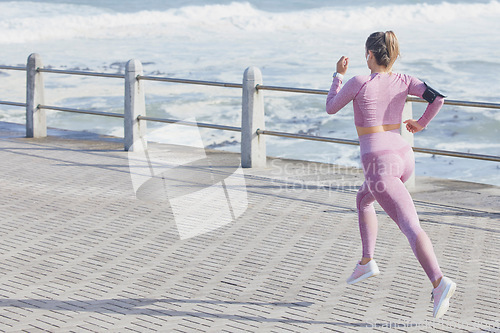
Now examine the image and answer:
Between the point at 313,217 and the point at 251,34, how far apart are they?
163 ft

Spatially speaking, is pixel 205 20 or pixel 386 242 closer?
pixel 386 242

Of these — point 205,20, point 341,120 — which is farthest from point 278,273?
point 205,20

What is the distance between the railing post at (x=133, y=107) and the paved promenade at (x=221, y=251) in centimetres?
74

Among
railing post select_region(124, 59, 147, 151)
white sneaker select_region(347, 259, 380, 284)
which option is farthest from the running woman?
railing post select_region(124, 59, 147, 151)

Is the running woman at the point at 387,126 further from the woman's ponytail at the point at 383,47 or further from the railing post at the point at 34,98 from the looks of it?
the railing post at the point at 34,98

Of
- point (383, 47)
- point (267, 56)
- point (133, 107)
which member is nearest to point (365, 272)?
point (383, 47)

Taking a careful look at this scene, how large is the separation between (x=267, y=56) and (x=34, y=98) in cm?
3342

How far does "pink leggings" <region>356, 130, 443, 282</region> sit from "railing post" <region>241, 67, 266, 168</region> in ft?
14.9

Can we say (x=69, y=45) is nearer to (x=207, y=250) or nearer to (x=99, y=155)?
(x=99, y=155)

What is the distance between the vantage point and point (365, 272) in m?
4.81

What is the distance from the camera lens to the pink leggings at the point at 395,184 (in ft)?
14.0

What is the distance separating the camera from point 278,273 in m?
5.39

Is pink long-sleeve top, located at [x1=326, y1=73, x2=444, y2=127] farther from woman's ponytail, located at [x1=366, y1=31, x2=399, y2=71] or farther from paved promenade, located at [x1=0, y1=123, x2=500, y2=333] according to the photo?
paved promenade, located at [x1=0, y1=123, x2=500, y2=333]

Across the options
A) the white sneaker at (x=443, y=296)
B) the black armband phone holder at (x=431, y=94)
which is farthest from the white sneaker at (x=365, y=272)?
the black armband phone holder at (x=431, y=94)
